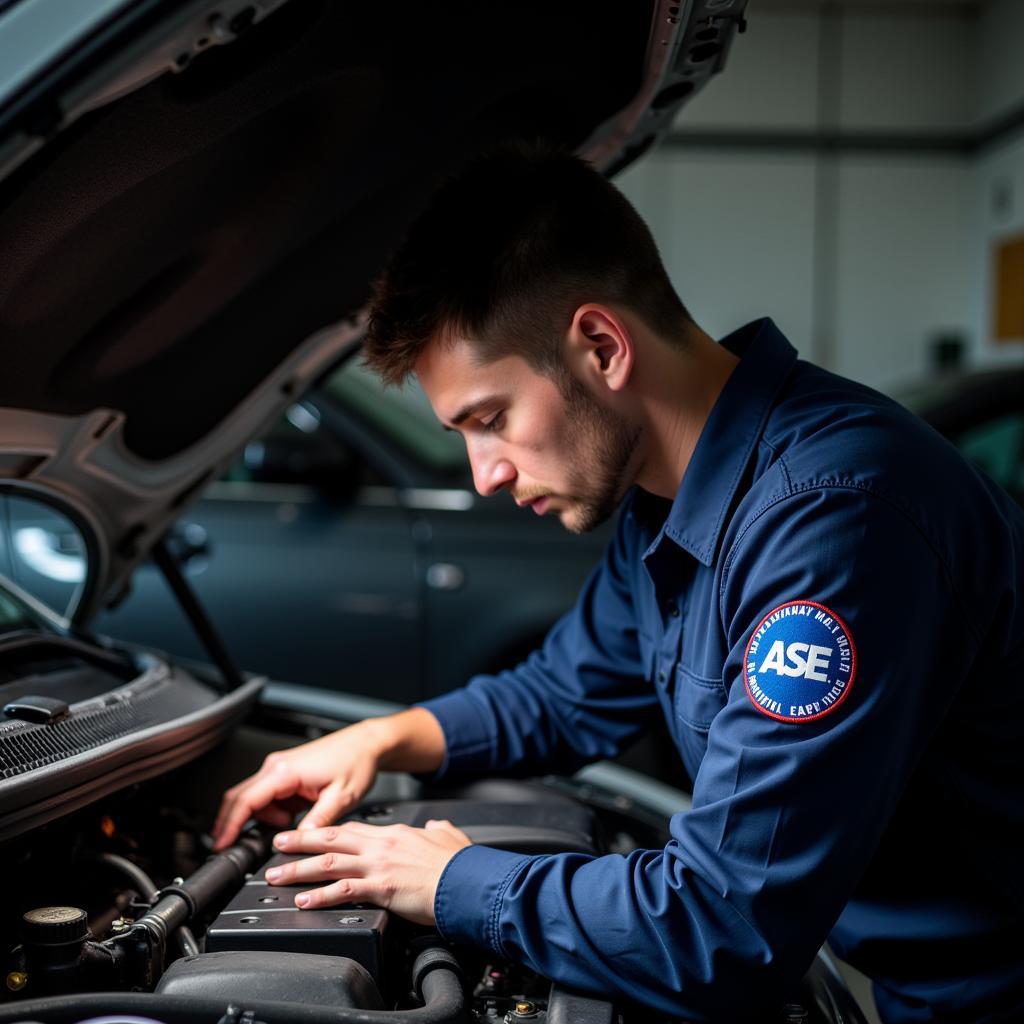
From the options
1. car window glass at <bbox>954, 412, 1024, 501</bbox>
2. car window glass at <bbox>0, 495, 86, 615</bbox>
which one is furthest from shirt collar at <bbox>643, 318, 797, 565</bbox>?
car window glass at <bbox>954, 412, 1024, 501</bbox>

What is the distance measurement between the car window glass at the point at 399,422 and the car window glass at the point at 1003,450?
150cm

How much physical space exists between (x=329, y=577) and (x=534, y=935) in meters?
2.03

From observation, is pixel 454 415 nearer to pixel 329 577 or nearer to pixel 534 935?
pixel 534 935

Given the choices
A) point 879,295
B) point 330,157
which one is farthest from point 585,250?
point 879,295

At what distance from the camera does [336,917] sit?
1102mm

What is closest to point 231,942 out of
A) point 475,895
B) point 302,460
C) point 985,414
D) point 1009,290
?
point 475,895

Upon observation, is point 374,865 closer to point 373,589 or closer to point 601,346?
point 601,346

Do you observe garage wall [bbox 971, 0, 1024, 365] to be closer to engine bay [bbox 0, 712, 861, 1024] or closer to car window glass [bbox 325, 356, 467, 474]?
car window glass [bbox 325, 356, 467, 474]

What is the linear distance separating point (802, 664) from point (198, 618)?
1088 mm

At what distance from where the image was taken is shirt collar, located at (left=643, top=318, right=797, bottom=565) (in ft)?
3.99

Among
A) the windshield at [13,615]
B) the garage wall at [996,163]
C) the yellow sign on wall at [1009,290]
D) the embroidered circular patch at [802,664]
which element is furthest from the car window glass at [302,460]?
the yellow sign on wall at [1009,290]

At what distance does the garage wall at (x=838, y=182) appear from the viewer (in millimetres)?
7789

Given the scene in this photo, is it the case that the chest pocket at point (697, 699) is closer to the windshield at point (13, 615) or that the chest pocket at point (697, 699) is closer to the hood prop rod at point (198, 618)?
the hood prop rod at point (198, 618)

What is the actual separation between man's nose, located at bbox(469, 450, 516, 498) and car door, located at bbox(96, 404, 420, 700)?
5.69 ft
